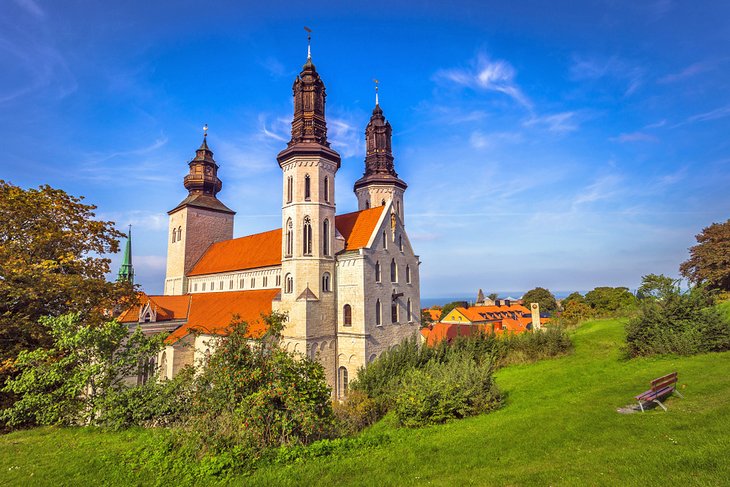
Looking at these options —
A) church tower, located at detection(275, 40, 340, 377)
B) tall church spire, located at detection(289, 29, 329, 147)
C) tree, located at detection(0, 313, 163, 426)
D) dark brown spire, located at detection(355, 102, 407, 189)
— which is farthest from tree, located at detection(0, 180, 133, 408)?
dark brown spire, located at detection(355, 102, 407, 189)

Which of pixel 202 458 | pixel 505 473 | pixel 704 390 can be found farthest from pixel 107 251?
pixel 704 390

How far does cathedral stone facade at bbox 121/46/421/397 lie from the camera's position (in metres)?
23.8

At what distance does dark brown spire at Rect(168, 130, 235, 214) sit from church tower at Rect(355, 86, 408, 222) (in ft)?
52.4

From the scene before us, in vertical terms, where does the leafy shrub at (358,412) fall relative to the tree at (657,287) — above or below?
below

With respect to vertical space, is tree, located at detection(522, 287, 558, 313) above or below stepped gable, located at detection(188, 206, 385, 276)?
below

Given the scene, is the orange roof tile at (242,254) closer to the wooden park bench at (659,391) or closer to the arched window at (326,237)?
the arched window at (326,237)

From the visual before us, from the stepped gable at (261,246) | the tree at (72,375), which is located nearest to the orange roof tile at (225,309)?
the stepped gable at (261,246)

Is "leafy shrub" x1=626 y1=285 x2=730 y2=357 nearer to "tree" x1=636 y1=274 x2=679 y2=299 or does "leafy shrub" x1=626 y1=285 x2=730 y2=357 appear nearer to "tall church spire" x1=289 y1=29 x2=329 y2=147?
"tree" x1=636 y1=274 x2=679 y2=299

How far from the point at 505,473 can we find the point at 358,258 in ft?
59.7

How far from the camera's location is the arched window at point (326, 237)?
2509cm

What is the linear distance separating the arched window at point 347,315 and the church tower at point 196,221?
20.9m

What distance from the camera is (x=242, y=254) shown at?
3291 centimetres

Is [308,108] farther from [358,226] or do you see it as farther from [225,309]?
[225,309]

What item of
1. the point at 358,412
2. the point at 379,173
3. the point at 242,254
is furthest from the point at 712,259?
the point at 242,254
